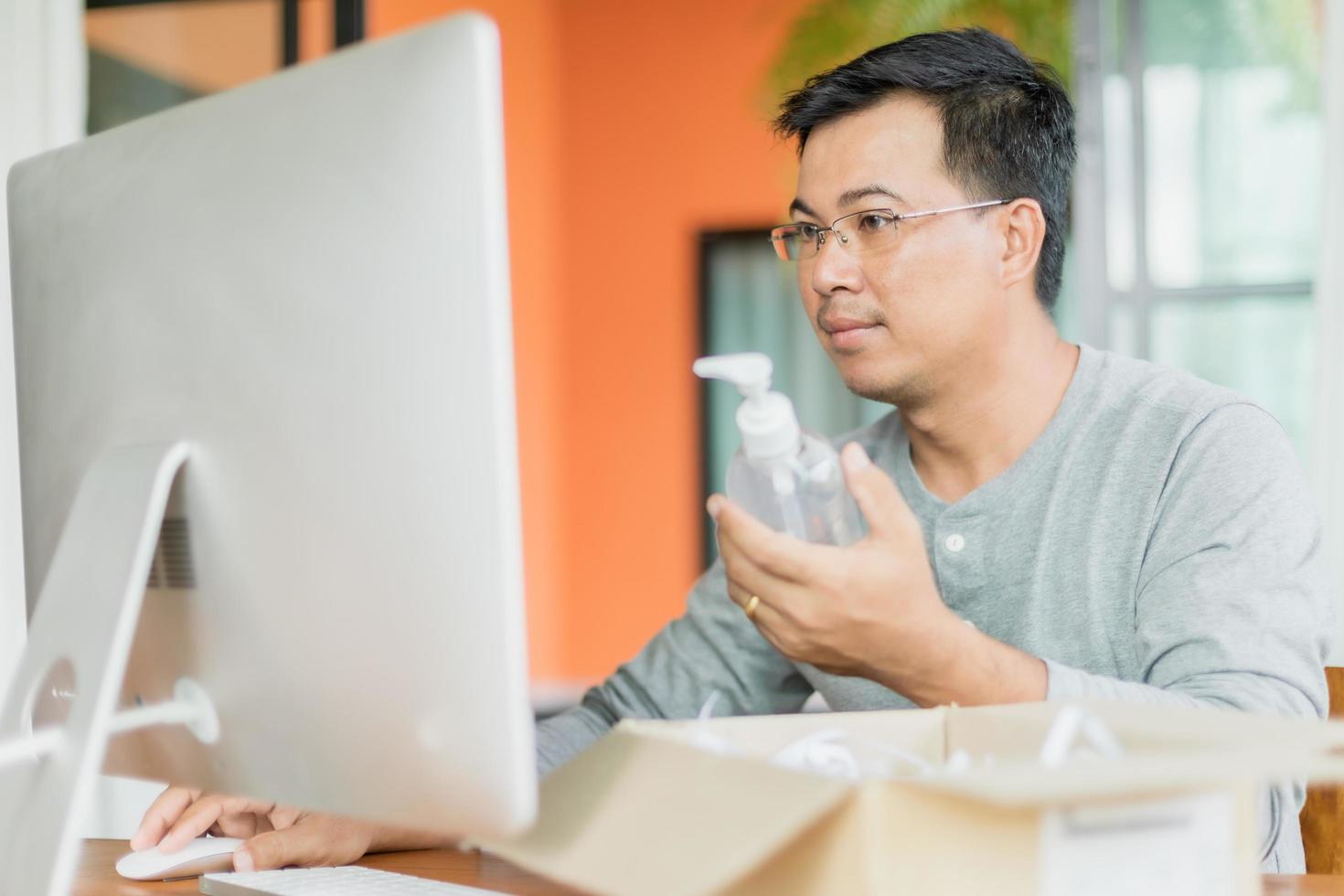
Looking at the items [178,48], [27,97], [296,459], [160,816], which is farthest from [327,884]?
[178,48]

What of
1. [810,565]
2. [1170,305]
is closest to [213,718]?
[810,565]

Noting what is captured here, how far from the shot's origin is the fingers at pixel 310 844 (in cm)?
92

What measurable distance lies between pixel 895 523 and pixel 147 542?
429 mm

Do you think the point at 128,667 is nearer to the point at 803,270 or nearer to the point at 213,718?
the point at 213,718

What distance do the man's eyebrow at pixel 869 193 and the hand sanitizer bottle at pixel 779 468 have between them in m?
0.43

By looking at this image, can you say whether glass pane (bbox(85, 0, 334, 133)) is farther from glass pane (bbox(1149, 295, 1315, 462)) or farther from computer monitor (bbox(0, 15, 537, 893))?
glass pane (bbox(1149, 295, 1315, 462))

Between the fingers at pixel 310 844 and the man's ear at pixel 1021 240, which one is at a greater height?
the man's ear at pixel 1021 240

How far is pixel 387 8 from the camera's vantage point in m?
4.18

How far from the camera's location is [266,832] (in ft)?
3.11

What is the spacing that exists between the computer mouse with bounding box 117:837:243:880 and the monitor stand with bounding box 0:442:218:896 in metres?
0.20

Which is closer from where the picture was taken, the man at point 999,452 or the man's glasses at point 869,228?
the man at point 999,452

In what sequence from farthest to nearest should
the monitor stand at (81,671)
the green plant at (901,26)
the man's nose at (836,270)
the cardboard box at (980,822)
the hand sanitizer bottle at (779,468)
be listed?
the green plant at (901,26)
the man's nose at (836,270)
the hand sanitizer bottle at (779,468)
the monitor stand at (81,671)
the cardboard box at (980,822)

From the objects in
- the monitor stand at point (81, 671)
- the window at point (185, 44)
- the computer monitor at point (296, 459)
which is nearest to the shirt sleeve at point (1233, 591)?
the computer monitor at point (296, 459)

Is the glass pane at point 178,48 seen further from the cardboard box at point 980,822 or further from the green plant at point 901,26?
the cardboard box at point 980,822
